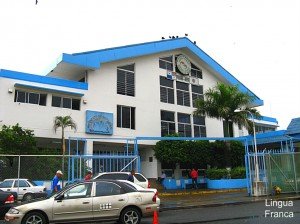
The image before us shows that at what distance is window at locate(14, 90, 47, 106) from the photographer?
25750mm

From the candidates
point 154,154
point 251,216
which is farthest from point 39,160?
point 154,154

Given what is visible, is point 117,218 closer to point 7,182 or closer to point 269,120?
point 7,182

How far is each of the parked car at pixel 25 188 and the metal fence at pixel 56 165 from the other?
0.83ft

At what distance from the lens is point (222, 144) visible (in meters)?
33.0

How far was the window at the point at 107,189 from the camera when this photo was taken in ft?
35.6

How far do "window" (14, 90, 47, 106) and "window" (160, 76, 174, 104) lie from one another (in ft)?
35.9

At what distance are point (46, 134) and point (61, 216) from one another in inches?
657

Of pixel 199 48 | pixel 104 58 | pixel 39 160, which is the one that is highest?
pixel 199 48

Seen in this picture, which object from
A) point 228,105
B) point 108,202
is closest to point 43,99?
point 228,105

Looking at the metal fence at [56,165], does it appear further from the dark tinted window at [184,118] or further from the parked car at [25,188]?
the dark tinted window at [184,118]

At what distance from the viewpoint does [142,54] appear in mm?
32156

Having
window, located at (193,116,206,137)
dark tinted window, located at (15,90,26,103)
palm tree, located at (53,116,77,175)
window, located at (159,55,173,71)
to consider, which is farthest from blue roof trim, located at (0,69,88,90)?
window, located at (193,116,206,137)

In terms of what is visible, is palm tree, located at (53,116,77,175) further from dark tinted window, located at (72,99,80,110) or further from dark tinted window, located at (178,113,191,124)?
dark tinted window, located at (178,113,191,124)

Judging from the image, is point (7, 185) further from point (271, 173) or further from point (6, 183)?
point (271, 173)
